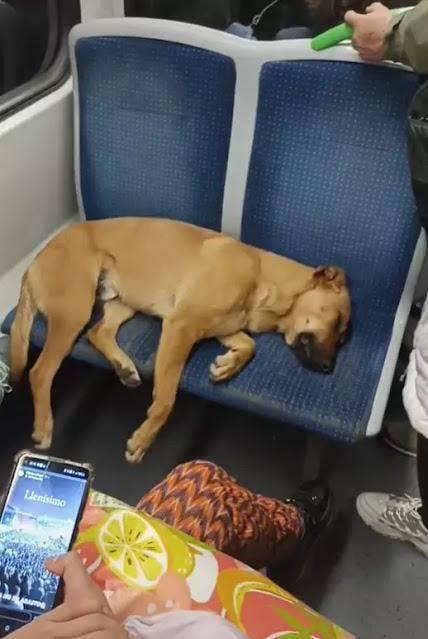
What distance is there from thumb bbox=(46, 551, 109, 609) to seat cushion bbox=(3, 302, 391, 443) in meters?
1.02

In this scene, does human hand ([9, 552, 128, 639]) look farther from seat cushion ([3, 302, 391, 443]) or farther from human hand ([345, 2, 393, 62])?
human hand ([345, 2, 393, 62])

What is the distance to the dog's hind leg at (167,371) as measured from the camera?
200cm

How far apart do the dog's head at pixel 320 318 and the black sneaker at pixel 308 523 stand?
33cm

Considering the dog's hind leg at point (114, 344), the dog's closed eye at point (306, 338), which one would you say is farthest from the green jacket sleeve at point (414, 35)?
the dog's hind leg at point (114, 344)

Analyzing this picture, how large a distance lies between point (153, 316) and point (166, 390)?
0.95 ft

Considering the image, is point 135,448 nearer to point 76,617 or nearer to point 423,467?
point 423,467

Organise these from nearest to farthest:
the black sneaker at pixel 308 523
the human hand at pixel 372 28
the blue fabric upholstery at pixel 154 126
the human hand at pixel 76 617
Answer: the human hand at pixel 76 617, the human hand at pixel 372 28, the black sneaker at pixel 308 523, the blue fabric upholstery at pixel 154 126

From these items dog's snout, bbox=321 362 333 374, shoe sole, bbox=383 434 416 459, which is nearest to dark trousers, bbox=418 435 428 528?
dog's snout, bbox=321 362 333 374

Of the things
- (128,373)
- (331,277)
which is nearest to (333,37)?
(331,277)

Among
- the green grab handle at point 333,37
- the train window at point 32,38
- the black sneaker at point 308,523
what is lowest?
the black sneaker at point 308,523

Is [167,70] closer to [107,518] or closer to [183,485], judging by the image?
[183,485]

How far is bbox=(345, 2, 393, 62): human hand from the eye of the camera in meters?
1.71

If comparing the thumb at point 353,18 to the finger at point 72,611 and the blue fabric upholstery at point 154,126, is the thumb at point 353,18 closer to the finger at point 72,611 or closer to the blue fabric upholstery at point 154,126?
the blue fabric upholstery at point 154,126

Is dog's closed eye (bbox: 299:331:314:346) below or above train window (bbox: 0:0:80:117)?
below
